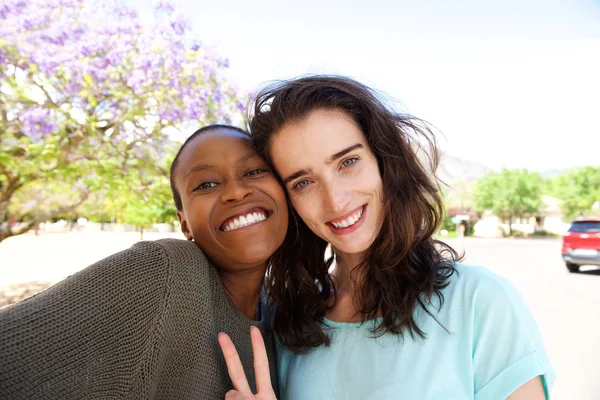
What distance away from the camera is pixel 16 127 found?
4.65 metres

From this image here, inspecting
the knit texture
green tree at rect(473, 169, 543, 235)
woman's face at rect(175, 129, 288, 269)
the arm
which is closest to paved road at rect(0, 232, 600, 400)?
the arm

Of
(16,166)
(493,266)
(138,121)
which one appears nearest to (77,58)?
(138,121)

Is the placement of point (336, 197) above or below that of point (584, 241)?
above

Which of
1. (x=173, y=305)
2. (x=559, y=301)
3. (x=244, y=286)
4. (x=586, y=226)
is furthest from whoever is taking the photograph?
(x=586, y=226)

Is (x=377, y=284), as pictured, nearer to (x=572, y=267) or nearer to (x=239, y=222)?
(x=239, y=222)

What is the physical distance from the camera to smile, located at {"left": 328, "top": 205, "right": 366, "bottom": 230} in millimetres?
1729

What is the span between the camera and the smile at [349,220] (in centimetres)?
173

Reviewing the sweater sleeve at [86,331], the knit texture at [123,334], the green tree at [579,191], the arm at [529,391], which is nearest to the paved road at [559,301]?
the arm at [529,391]

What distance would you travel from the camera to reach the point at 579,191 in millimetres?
43375

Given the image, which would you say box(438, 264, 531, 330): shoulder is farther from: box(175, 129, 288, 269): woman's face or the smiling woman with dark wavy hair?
box(175, 129, 288, 269): woman's face

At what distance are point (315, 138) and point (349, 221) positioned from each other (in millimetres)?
330

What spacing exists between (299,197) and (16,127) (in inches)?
160

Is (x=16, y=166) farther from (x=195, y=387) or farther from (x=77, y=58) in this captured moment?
(x=195, y=387)

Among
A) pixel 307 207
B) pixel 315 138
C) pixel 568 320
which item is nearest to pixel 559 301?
pixel 568 320
